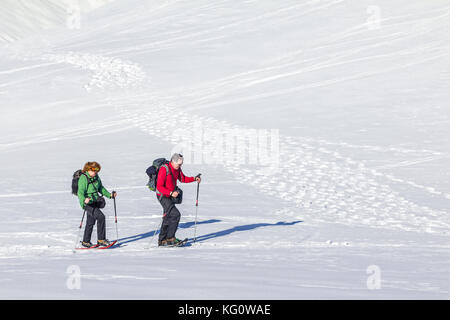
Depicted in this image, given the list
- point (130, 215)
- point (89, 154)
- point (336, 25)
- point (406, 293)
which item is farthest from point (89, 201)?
point (336, 25)

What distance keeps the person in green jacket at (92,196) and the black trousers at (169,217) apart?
640mm

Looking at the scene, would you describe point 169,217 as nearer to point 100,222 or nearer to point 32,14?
point 100,222

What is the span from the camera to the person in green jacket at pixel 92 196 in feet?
29.8

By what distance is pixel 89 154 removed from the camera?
17797mm

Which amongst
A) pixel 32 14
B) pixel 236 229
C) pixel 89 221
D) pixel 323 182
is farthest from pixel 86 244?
pixel 32 14

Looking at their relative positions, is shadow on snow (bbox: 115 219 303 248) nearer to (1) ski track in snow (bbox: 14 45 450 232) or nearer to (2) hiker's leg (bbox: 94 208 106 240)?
(2) hiker's leg (bbox: 94 208 106 240)

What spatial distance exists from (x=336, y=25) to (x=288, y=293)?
28.9 metres

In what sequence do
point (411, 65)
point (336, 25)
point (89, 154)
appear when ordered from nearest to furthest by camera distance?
point (89, 154), point (411, 65), point (336, 25)

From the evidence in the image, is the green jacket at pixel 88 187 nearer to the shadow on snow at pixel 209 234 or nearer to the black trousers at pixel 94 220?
the black trousers at pixel 94 220

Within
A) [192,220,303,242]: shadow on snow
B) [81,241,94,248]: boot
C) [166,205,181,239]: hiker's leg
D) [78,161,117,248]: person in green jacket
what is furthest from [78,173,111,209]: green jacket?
[192,220,303,242]: shadow on snow

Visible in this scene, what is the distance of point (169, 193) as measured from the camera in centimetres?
904

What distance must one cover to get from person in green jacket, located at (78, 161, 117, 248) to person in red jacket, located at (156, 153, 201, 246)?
620mm

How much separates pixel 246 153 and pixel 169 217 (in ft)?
27.0

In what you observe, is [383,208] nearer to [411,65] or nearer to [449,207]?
[449,207]
